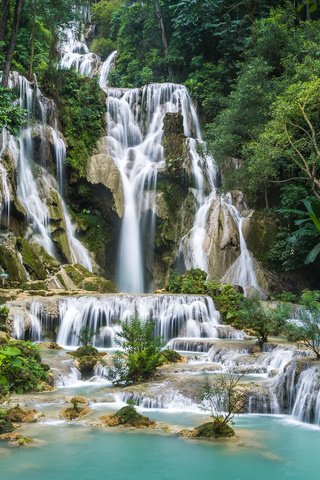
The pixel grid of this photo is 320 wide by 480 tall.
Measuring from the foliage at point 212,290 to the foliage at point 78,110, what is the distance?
8296mm


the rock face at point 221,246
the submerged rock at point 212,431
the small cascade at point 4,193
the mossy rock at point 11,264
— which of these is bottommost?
the submerged rock at point 212,431

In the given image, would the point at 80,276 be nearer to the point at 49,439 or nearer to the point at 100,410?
the point at 100,410

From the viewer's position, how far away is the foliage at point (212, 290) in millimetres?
16969

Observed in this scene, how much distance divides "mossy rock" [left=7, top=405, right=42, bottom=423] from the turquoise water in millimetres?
253

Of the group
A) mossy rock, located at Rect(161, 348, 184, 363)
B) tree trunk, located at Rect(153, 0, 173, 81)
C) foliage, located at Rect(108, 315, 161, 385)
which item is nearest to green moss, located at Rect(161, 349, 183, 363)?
mossy rock, located at Rect(161, 348, 184, 363)

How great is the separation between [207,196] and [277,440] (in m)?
17.9

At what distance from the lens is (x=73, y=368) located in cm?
1135

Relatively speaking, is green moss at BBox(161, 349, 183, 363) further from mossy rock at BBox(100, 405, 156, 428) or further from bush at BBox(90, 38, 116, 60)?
bush at BBox(90, 38, 116, 60)

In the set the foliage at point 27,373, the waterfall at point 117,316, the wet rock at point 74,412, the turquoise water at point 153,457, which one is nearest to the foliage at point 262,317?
the waterfall at point 117,316

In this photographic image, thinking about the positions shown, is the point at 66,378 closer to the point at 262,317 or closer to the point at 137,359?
the point at 137,359

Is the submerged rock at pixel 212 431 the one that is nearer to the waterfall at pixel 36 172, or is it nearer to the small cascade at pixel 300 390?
the small cascade at pixel 300 390

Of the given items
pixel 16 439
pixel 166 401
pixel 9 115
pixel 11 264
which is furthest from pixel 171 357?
pixel 11 264

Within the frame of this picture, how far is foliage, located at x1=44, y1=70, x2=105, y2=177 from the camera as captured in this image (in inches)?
976

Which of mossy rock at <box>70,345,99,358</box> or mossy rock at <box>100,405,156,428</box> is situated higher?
mossy rock at <box>70,345,99,358</box>
